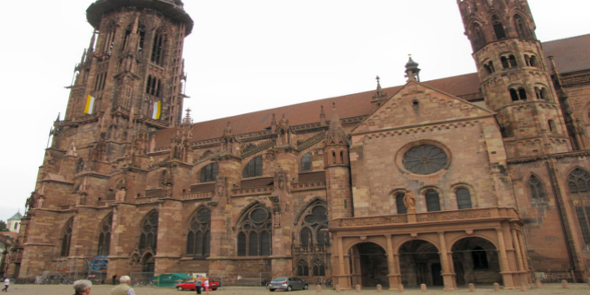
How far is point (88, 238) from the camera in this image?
112 ft

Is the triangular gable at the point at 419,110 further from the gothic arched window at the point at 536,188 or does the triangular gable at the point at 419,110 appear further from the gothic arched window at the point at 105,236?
the gothic arched window at the point at 105,236

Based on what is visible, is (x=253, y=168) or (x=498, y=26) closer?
(x=498, y=26)

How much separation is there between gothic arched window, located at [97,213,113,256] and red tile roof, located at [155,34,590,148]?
11.5 metres

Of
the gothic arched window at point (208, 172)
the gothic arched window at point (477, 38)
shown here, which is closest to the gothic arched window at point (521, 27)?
the gothic arched window at point (477, 38)

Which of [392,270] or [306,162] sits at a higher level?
[306,162]

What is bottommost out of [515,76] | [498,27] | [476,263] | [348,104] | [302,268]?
[476,263]

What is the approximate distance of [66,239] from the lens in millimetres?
37281

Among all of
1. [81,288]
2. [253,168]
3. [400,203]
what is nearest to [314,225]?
[400,203]

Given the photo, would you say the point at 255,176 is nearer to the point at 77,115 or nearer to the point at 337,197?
the point at 337,197

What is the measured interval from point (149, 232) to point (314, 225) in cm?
1423

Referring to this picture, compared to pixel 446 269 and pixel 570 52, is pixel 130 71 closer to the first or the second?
pixel 446 269

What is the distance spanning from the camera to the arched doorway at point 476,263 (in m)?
18.9

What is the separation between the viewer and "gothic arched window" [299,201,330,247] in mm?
24625

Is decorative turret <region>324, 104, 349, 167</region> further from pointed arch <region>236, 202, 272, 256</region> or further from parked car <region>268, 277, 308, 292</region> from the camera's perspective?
parked car <region>268, 277, 308, 292</region>
